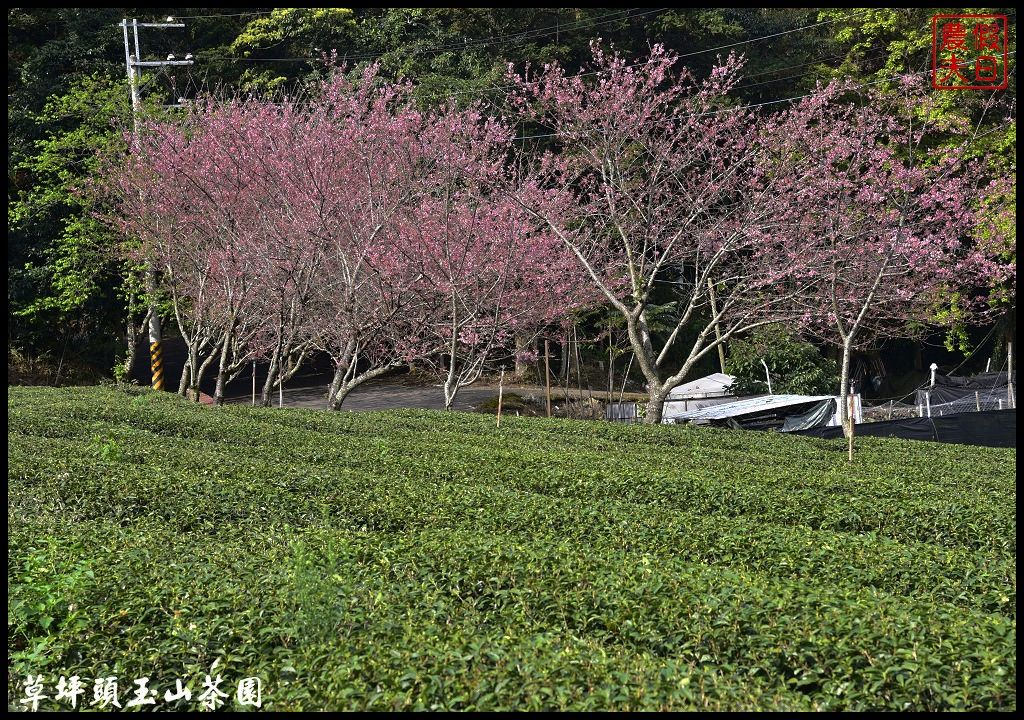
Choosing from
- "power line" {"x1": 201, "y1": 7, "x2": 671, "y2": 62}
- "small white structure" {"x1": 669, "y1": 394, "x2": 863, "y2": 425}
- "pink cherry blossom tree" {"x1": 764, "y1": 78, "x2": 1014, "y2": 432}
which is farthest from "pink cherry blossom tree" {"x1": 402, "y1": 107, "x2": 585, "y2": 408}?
"power line" {"x1": 201, "y1": 7, "x2": 671, "y2": 62}

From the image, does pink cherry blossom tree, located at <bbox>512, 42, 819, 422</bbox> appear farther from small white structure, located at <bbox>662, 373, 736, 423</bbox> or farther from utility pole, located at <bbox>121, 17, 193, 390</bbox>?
utility pole, located at <bbox>121, 17, 193, 390</bbox>

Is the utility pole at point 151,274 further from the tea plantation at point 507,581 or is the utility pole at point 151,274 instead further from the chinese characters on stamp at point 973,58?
the chinese characters on stamp at point 973,58

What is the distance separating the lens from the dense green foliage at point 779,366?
2191 centimetres

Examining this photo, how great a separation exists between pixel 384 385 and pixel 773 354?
13.1 meters

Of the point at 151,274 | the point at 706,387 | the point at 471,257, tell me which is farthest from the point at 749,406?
the point at 151,274

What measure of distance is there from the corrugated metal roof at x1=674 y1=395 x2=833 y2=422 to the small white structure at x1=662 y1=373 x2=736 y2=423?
95cm

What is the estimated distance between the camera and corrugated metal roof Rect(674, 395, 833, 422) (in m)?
19.3

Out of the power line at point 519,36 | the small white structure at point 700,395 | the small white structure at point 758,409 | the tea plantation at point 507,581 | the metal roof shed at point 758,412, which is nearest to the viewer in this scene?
the tea plantation at point 507,581

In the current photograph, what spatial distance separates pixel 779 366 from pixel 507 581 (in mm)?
18176

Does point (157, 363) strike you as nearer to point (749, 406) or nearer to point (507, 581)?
point (749, 406)

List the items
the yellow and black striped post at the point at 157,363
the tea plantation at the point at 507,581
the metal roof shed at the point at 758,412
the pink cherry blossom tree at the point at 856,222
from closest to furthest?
the tea plantation at the point at 507,581
the pink cherry blossom tree at the point at 856,222
the metal roof shed at the point at 758,412
the yellow and black striped post at the point at 157,363

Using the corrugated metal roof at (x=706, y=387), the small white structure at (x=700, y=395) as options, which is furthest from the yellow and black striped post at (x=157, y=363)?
the corrugated metal roof at (x=706, y=387)

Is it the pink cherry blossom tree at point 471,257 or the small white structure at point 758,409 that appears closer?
the pink cherry blossom tree at point 471,257

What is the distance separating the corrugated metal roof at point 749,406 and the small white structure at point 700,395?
95 centimetres
